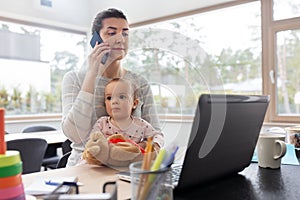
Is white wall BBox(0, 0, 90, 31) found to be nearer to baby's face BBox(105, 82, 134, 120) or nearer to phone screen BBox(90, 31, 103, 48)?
phone screen BBox(90, 31, 103, 48)

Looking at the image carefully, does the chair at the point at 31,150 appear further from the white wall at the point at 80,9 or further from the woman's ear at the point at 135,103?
the white wall at the point at 80,9

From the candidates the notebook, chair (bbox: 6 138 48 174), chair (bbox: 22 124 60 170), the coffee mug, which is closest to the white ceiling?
chair (bbox: 22 124 60 170)

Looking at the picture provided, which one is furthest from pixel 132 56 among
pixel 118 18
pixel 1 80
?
pixel 1 80

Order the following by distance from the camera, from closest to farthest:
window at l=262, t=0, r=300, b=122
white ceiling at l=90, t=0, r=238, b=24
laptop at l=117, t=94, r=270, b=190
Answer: laptop at l=117, t=94, r=270, b=190 → window at l=262, t=0, r=300, b=122 → white ceiling at l=90, t=0, r=238, b=24

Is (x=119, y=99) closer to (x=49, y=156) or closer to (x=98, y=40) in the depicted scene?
(x=98, y=40)

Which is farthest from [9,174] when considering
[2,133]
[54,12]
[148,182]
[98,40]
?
[54,12]

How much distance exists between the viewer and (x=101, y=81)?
1060 millimetres

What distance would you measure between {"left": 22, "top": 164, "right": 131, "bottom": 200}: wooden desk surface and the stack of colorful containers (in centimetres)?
16

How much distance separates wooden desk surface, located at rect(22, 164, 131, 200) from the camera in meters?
0.69

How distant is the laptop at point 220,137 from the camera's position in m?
0.60

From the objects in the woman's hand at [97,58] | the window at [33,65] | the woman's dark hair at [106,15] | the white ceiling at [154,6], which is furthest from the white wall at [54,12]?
the woman's hand at [97,58]

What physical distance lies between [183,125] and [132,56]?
1.17 ft

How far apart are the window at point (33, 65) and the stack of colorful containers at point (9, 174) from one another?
347cm

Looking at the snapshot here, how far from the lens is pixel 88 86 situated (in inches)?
40.9
